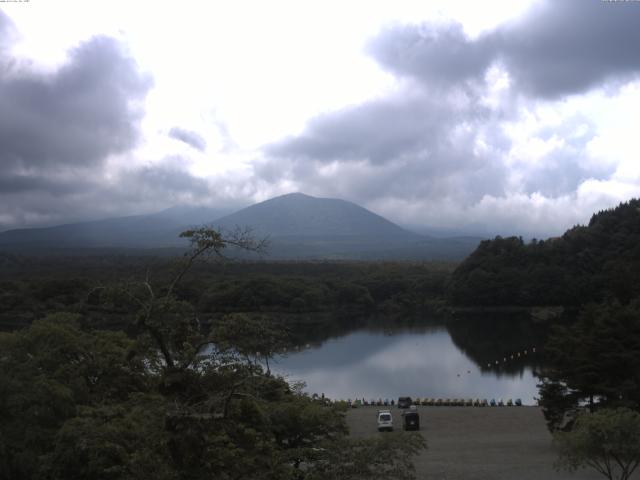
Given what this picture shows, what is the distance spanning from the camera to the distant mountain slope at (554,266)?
50.5 m

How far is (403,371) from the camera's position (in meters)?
29.6

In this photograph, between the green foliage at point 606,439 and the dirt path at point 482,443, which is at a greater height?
the green foliage at point 606,439

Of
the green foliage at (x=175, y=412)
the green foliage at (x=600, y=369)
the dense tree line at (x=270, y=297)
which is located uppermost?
the green foliage at (x=175, y=412)

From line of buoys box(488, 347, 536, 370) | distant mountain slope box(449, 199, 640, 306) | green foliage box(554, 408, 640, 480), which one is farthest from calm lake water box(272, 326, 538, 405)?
distant mountain slope box(449, 199, 640, 306)

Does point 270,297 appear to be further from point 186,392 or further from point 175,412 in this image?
point 175,412

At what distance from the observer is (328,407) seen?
32.7 ft

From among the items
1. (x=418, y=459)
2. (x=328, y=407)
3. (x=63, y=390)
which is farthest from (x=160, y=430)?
(x=418, y=459)

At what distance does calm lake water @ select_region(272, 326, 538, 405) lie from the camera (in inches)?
985

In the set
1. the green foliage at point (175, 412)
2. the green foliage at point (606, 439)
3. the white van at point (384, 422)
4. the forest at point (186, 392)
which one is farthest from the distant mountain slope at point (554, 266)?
the green foliage at point (175, 412)

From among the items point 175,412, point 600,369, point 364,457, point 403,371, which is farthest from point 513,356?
point 175,412

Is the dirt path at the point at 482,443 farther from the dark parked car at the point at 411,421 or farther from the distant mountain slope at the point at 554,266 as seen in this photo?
the distant mountain slope at the point at 554,266

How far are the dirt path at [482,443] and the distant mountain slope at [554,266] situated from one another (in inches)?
1338

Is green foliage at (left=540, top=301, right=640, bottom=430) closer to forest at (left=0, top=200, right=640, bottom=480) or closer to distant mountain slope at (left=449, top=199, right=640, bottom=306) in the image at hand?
forest at (left=0, top=200, right=640, bottom=480)

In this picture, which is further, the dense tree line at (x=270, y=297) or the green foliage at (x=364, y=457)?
the dense tree line at (x=270, y=297)
